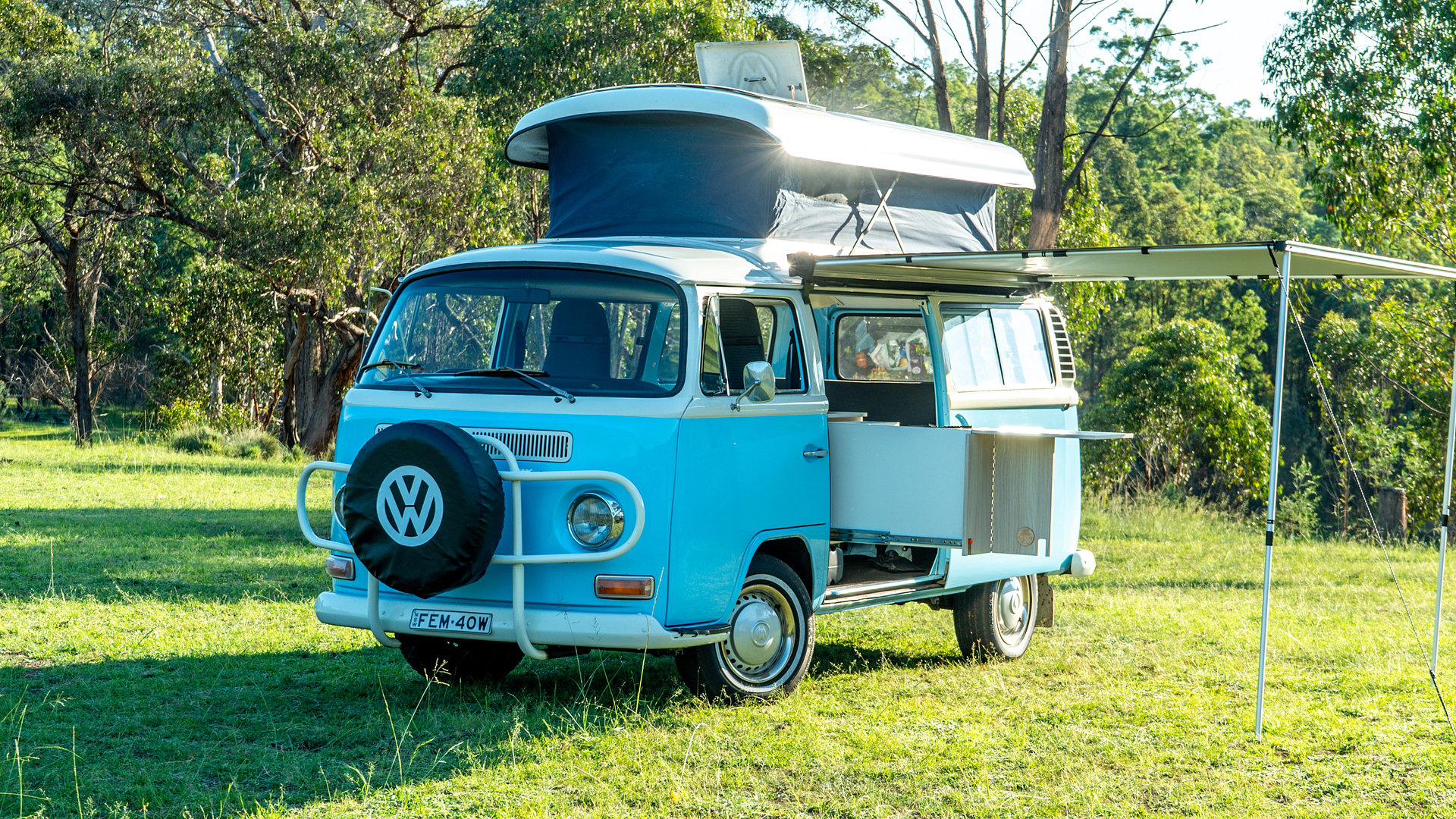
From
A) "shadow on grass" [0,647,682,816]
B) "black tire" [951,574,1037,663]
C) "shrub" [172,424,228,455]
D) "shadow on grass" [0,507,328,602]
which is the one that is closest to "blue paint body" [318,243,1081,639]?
"shadow on grass" [0,647,682,816]

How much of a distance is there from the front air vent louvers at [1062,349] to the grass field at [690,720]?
1.89m

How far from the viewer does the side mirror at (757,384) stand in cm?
693

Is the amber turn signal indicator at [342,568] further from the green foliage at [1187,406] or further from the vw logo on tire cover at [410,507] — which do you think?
the green foliage at [1187,406]

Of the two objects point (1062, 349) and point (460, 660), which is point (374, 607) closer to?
point (460, 660)

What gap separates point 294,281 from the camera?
2398 centimetres

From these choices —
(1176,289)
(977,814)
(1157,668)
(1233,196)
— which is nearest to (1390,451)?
(1157,668)

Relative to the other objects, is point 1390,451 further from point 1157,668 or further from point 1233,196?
point 1233,196

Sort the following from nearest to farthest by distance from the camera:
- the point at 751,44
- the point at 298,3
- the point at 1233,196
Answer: the point at 751,44
the point at 298,3
the point at 1233,196

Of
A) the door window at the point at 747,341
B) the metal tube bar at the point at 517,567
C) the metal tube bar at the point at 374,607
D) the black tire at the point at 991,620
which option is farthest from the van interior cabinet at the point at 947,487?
the metal tube bar at the point at 374,607

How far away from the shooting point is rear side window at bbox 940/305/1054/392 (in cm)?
861

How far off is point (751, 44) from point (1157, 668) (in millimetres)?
5082

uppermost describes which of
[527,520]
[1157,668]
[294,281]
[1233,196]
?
[1233,196]

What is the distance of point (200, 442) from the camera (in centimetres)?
2553

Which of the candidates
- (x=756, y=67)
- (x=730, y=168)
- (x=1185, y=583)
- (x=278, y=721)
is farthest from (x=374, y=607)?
(x=1185, y=583)
